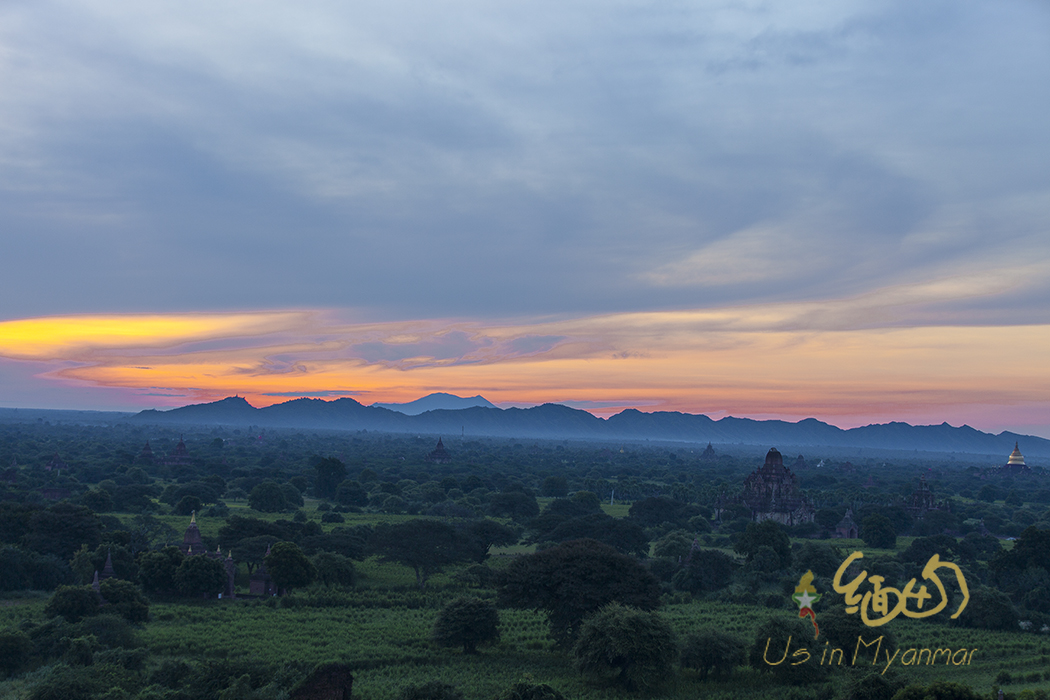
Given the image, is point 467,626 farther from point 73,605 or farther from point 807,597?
point 807,597

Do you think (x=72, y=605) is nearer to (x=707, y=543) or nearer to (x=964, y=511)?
(x=707, y=543)

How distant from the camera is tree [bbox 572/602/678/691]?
32812mm

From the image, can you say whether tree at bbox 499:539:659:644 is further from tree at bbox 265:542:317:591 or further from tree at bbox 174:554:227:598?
tree at bbox 174:554:227:598

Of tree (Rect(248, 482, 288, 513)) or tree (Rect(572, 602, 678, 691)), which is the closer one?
tree (Rect(572, 602, 678, 691))

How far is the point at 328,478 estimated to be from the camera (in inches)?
4584

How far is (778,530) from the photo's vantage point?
2675 inches

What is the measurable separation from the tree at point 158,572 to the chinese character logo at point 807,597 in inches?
1443

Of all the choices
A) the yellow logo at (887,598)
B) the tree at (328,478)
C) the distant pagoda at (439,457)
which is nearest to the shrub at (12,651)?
the yellow logo at (887,598)

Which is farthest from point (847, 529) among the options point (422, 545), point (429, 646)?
point (429, 646)

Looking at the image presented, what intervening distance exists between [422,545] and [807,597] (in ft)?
82.9

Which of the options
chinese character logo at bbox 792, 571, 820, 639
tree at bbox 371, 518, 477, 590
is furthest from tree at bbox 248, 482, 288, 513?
chinese character logo at bbox 792, 571, 820, 639

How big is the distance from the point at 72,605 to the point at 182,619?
218 inches

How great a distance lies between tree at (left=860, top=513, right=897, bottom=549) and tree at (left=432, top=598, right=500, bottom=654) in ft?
192

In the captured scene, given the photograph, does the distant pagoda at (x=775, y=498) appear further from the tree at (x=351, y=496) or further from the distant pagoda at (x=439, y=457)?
the distant pagoda at (x=439, y=457)
